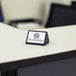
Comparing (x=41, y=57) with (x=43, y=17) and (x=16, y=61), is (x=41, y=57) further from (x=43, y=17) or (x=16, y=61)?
(x=43, y=17)

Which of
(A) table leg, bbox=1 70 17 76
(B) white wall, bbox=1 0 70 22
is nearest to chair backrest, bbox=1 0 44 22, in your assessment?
(B) white wall, bbox=1 0 70 22

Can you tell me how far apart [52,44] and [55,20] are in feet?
6.13

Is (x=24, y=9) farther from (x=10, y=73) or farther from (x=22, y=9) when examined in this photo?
(x=10, y=73)

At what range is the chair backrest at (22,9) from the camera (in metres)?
3.82

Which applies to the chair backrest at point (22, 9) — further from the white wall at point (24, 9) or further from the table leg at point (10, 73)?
the table leg at point (10, 73)

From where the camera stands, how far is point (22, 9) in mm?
3961

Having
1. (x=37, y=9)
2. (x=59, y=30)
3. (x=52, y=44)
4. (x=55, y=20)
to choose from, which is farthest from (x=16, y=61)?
(x=37, y=9)

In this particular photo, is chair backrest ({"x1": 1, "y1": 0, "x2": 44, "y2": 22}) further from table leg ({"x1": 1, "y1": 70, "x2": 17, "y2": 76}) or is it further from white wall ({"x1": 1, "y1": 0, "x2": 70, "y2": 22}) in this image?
table leg ({"x1": 1, "y1": 70, "x2": 17, "y2": 76})

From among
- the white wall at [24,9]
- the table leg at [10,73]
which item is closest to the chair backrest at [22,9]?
the white wall at [24,9]

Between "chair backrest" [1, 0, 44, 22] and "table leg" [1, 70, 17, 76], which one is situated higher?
"table leg" [1, 70, 17, 76]

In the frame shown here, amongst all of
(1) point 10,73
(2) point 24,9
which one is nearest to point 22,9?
(2) point 24,9

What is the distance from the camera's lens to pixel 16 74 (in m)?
0.98

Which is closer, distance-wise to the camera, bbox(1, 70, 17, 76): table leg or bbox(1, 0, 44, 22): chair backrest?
bbox(1, 70, 17, 76): table leg

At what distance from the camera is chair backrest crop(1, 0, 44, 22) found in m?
3.82
